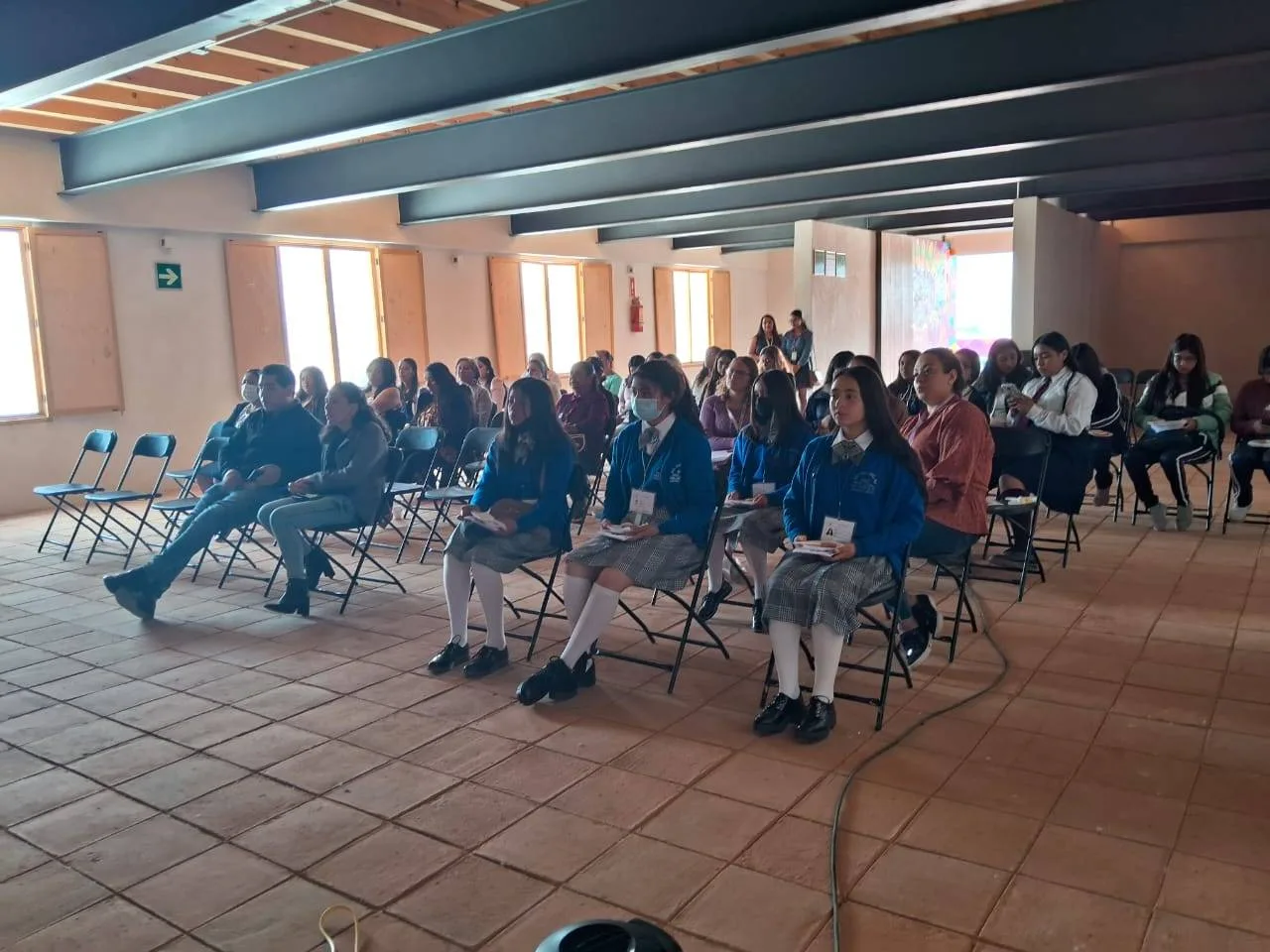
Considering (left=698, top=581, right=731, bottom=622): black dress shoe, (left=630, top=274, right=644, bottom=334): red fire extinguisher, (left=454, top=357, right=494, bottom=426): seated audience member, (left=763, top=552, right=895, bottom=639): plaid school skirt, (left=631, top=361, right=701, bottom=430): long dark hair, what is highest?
(left=630, top=274, right=644, bottom=334): red fire extinguisher

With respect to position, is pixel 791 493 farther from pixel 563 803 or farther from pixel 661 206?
pixel 661 206

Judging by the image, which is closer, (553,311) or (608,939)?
(608,939)

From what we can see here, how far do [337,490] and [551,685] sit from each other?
2.03 meters

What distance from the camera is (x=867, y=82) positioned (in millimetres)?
5613

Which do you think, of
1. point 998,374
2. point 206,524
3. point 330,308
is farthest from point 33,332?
point 998,374

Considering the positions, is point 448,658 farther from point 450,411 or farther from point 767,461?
point 450,411

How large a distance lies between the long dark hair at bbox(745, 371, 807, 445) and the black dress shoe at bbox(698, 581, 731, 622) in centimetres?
82

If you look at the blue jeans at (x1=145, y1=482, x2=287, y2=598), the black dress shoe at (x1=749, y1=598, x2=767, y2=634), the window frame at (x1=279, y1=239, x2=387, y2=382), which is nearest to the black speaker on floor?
the black dress shoe at (x1=749, y1=598, x2=767, y2=634)

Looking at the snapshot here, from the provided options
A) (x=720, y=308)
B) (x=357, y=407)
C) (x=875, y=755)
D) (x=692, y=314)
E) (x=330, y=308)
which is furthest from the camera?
(x=720, y=308)

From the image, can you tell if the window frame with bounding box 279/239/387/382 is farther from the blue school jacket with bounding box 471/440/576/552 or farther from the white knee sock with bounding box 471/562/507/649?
the white knee sock with bounding box 471/562/507/649

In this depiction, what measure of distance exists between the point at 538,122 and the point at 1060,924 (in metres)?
6.50

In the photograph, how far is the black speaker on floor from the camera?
1.80m

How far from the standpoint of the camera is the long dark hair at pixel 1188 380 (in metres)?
6.47

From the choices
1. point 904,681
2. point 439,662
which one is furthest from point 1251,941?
point 439,662
